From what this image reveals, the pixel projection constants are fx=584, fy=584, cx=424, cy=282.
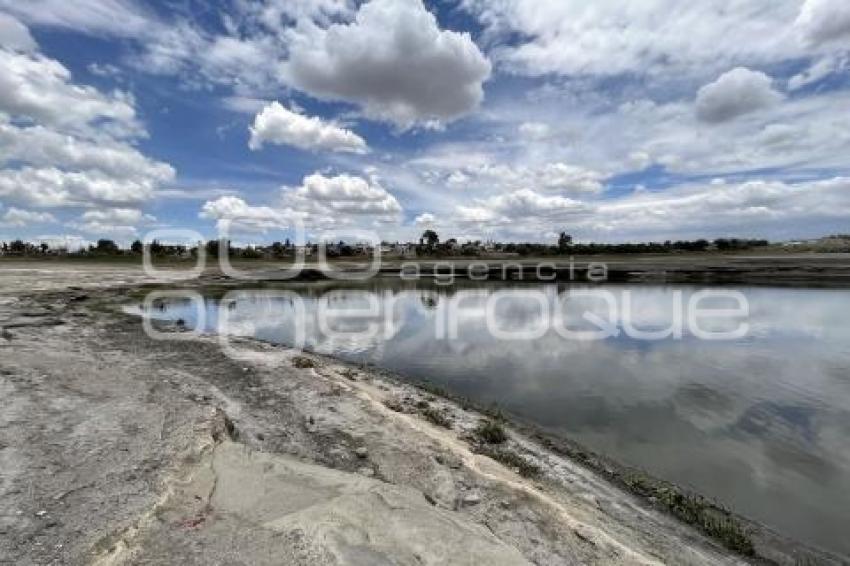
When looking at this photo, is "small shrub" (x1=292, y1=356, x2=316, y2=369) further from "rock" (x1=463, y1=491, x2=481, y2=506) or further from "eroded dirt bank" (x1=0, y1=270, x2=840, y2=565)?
"rock" (x1=463, y1=491, x2=481, y2=506)

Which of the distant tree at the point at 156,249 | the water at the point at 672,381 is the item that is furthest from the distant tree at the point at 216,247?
the water at the point at 672,381

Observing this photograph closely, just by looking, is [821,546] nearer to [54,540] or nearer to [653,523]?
[653,523]

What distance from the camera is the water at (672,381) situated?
38.8ft

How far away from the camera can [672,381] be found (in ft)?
64.3

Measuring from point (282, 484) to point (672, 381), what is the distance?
15.6 m

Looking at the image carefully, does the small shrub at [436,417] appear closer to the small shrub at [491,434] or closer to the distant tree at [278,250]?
the small shrub at [491,434]

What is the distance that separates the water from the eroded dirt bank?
2377mm

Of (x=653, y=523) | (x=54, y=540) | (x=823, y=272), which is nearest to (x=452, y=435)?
(x=653, y=523)

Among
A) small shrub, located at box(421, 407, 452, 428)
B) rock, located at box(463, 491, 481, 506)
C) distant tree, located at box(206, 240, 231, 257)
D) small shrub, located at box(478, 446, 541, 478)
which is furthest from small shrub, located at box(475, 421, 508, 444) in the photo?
distant tree, located at box(206, 240, 231, 257)

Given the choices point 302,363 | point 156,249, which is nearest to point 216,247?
point 156,249

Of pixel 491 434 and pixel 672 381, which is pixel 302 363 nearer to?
pixel 491 434

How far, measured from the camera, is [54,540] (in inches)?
249

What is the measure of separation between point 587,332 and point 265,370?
62.3ft

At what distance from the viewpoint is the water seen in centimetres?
1182
